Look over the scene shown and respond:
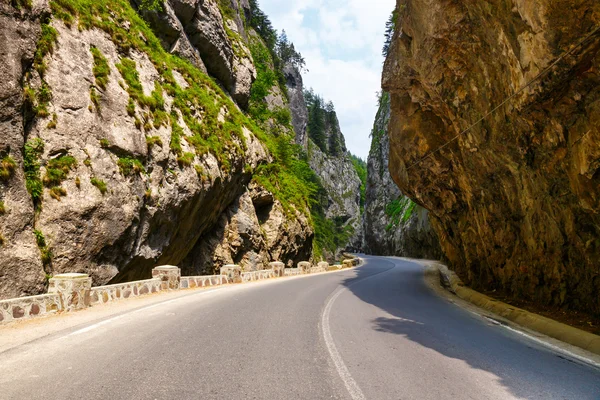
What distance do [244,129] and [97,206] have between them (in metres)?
16.3

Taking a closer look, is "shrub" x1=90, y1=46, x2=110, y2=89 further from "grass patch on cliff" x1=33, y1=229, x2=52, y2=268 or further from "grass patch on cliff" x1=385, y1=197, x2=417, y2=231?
"grass patch on cliff" x1=385, y1=197, x2=417, y2=231

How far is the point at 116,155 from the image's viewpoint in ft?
47.1

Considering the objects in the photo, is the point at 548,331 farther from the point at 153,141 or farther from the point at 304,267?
the point at 304,267

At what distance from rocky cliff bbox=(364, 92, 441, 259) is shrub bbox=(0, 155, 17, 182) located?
4139 centimetres

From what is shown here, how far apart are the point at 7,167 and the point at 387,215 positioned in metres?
63.8

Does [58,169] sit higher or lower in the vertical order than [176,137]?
lower

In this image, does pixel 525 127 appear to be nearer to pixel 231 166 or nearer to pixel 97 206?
pixel 97 206

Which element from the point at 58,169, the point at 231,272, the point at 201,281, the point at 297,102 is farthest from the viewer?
the point at 297,102

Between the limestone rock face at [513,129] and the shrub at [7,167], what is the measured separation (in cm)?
1406

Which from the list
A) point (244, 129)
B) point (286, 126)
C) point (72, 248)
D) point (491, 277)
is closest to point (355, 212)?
point (286, 126)

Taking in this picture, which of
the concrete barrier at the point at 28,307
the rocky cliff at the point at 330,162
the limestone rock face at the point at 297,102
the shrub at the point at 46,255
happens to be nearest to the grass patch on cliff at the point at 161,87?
the shrub at the point at 46,255

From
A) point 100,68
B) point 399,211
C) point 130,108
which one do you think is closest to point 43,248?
point 130,108

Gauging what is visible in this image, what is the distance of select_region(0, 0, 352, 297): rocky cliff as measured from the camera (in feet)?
36.5

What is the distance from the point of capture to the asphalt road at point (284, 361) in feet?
13.0
